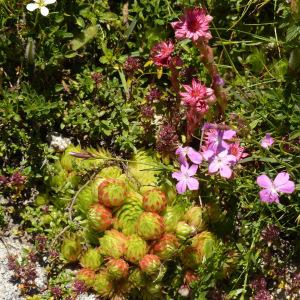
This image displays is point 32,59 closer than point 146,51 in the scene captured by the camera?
Yes

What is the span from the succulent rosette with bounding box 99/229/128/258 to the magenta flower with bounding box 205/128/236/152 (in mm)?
634

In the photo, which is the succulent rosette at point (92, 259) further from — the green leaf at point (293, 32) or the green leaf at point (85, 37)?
the green leaf at point (293, 32)

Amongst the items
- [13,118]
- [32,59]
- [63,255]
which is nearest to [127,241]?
[63,255]

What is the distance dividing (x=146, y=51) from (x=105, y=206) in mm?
1046

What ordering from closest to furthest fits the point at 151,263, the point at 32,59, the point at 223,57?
the point at 151,263 < the point at 32,59 < the point at 223,57

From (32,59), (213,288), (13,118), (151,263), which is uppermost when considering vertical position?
(32,59)

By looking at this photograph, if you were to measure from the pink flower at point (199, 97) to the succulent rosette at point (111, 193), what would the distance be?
0.51 m

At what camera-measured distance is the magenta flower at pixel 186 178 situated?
2.59 m

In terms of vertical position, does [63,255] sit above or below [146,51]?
below

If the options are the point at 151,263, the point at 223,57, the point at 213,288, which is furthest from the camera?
the point at 223,57

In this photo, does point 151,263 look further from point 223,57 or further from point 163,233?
point 223,57

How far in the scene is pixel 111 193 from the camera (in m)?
2.79

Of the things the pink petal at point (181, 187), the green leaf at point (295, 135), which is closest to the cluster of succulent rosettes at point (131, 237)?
the pink petal at point (181, 187)

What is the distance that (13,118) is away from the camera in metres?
3.10
